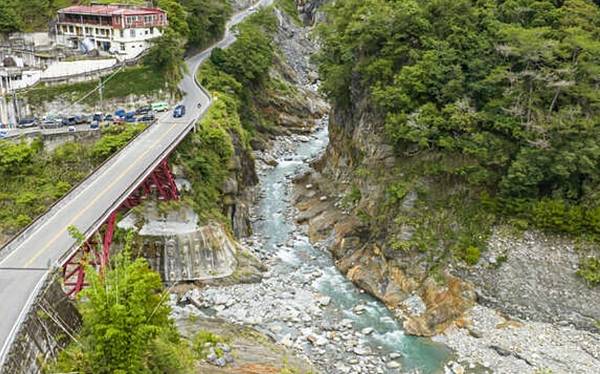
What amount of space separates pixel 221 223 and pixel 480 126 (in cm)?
2016

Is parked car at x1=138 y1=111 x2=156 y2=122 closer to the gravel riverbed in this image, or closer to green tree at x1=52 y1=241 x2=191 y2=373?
the gravel riverbed

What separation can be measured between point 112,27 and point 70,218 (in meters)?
33.4

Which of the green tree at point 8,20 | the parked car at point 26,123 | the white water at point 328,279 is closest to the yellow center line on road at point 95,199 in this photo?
the parked car at point 26,123

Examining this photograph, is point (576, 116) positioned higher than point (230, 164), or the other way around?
point (576, 116)

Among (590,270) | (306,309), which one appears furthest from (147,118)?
(590,270)

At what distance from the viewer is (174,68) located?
58.8m

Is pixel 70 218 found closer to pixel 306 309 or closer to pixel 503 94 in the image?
pixel 306 309

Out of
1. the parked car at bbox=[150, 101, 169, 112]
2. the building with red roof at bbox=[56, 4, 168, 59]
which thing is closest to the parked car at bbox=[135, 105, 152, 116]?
the parked car at bbox=[150, 101, 169, 112]

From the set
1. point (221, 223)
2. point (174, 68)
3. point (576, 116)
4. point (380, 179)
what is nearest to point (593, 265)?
point (576, 116)

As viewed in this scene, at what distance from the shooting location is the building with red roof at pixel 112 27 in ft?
194

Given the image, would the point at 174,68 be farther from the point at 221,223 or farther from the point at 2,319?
the point at 2,319

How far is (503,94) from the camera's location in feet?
135

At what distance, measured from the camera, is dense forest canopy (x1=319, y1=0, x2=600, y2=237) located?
125 feet

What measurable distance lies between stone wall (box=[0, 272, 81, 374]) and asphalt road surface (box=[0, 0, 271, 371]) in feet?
1.11
